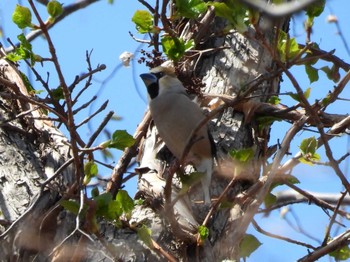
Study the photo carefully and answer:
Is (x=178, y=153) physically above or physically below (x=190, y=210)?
above

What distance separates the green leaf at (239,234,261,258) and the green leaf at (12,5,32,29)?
4.09 feet

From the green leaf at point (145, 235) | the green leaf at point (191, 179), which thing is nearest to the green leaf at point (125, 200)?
the green leaf at point (145, 235)

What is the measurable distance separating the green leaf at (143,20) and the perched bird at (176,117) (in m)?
0.45

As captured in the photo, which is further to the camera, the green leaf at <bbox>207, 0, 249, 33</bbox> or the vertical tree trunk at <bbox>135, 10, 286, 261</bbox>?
the vertical tree trunk at <bbox>135, 10, 286, 261</bbox>

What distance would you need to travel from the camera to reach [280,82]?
159 inches

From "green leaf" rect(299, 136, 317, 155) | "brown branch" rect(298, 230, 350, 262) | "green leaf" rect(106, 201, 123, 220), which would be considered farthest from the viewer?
"green leaf" rect(299, 136, 317, 155)

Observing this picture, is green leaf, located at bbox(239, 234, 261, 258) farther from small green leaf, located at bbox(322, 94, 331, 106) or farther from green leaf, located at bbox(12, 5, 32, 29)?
green leaf, located at bbox(12, 5, 32, 29)

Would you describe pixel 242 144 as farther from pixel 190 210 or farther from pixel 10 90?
pixel 10 90

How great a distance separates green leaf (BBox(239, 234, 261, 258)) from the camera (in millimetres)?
3145

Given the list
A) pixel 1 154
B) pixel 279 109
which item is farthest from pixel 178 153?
pixel 1 154

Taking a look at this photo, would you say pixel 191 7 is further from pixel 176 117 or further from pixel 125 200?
pixel 125 200

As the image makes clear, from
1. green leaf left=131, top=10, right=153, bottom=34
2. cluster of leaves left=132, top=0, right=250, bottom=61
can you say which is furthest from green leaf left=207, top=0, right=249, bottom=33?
green leaf left=131, top=10, right=153, bottom=34

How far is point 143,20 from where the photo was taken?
3570 millimetres

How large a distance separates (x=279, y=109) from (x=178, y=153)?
527 millimetres
